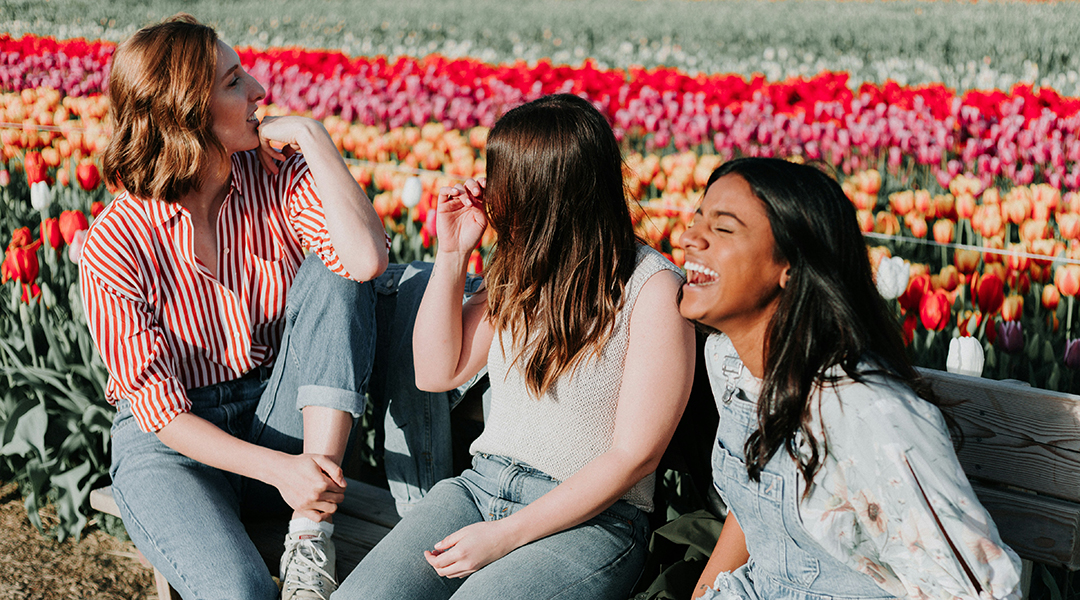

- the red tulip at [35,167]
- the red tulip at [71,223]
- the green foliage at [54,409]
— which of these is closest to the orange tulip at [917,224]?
the green foliage at [54,409]

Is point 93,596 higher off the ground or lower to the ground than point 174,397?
lower

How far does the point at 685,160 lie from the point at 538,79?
248 centimetres

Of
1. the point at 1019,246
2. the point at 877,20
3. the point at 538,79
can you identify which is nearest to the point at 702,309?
the point at 1019,246

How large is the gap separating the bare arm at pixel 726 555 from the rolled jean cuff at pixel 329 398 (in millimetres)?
786

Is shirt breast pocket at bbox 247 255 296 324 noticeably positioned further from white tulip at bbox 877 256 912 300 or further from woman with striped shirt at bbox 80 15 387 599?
white tulip at bbox 877 256 912 300

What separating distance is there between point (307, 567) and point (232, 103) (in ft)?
3.26

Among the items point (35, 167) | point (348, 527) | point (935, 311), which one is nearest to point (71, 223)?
point (35, 167)

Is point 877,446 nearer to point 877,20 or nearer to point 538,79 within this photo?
point 538,79

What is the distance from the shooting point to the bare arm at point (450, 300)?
1.94 m

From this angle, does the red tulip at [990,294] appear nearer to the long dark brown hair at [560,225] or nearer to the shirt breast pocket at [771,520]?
the long dark brown hair at [560,225]

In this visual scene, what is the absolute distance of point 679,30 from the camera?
9570mm

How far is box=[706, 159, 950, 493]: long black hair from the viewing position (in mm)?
1339

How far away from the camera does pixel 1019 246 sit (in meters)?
2.98

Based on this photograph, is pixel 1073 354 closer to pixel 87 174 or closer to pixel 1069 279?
pixel 1069 279
